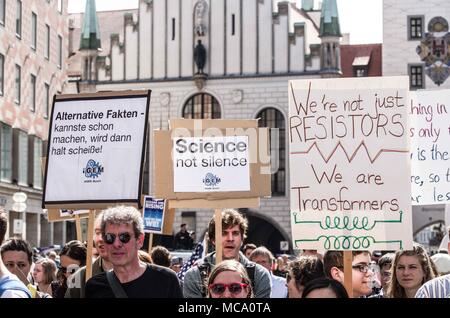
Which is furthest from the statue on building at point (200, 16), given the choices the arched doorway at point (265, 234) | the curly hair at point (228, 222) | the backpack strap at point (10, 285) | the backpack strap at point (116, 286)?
the backpack strap at point (10, 285)

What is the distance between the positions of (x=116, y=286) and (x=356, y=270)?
1985mm

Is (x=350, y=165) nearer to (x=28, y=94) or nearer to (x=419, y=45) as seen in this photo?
(x=28, y=94)

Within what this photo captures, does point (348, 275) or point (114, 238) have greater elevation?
point (114, 238)

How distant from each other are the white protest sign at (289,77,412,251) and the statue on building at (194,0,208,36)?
118 feet

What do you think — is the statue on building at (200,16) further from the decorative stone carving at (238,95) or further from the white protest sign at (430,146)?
the white protest sign at (430,146)

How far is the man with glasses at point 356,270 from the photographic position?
6.23 metres

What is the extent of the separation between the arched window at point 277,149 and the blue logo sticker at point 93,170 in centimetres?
3480

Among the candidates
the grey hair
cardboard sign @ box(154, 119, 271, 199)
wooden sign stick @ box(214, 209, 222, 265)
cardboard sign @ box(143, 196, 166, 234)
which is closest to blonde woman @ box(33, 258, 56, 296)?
cardboard sign @ box(154, 119, 271, 199)

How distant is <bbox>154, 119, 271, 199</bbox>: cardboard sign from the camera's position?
7.37m

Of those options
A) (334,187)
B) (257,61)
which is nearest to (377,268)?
(334,187)

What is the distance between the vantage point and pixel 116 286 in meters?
4.95

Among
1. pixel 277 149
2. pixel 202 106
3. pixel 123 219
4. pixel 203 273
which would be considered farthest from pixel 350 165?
pixel 202 106

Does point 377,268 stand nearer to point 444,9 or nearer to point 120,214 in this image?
point 120,214

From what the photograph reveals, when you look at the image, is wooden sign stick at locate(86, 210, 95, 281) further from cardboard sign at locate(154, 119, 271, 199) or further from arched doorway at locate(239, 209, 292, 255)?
arched doorway at locate(239, 209, 292, 255)
